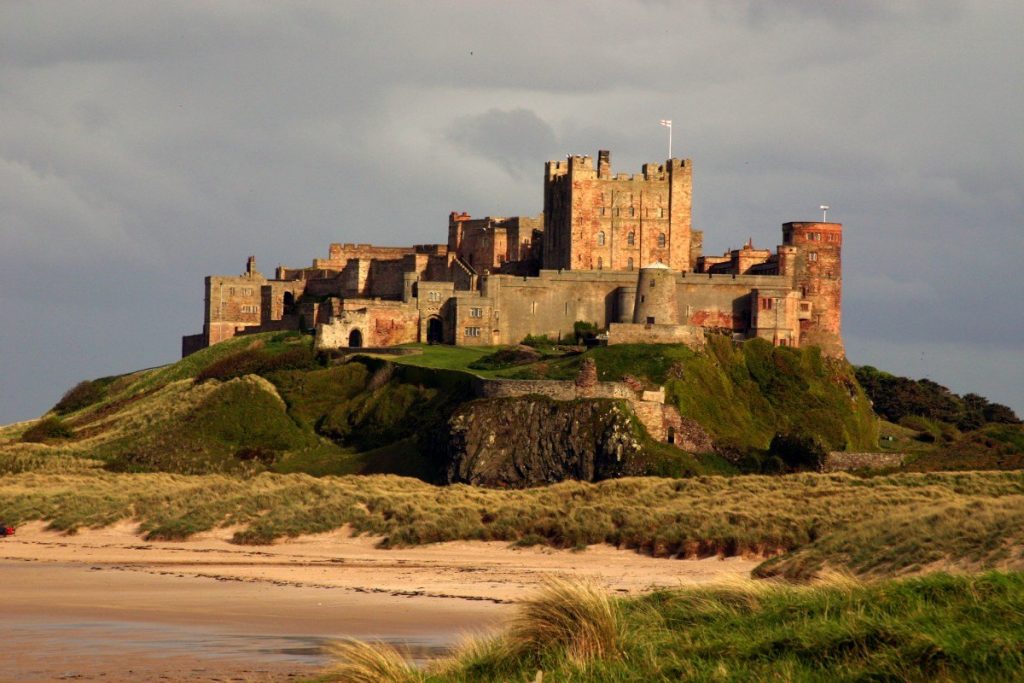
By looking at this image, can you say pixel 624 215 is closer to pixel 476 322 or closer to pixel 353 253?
pixel 476 322

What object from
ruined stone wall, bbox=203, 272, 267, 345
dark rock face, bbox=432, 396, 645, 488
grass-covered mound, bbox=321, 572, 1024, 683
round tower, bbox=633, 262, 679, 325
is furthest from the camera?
ruined stone wall, bbox=203, 272, 267, 345

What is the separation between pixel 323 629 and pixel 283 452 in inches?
1745

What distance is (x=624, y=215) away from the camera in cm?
8756

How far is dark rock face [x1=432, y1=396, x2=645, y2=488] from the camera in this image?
202ft

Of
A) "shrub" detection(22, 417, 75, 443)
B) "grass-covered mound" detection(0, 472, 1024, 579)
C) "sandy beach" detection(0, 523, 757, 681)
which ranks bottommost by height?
"sandy beach" detection(0, 523, 757, 681)

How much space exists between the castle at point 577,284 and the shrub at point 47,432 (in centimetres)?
1374

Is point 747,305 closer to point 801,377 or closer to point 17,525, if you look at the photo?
point 801,377

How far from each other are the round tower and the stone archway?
11689 millimetres

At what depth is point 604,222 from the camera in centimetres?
8731

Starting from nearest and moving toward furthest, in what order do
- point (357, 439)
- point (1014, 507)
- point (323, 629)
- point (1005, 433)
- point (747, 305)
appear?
1. point (323, 629)
2. point (1014, 507)
3. point (1005, 433)
4. point (357, 439)
5. point (747, 305)

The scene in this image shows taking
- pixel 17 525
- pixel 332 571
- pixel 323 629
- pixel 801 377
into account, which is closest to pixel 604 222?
pixel 801 377

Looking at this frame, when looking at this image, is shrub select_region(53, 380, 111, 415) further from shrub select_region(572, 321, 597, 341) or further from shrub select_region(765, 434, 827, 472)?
shrub select_region(765, 434, 827, 472)

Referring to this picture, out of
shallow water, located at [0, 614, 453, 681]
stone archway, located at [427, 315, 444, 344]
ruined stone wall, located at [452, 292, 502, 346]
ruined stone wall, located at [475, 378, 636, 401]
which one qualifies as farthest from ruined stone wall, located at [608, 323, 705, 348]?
shallow water, located at [0, 614, 453, 681]

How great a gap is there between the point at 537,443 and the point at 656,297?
18167 millimetres
